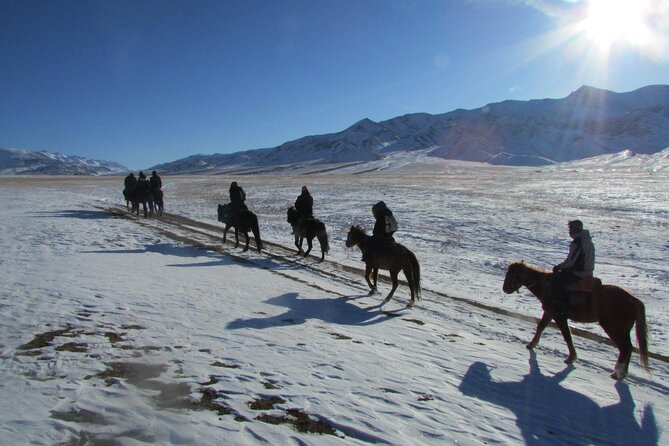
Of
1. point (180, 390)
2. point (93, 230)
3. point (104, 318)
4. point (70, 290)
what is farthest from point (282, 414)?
point (93, 230)

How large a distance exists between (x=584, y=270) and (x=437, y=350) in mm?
2587

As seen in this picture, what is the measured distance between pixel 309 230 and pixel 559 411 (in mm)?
9590

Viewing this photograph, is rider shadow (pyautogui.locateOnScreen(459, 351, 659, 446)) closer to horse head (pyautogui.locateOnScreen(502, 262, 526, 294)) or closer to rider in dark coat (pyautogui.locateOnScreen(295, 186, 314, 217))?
horse head (pyautogui.locateOnScreen(502, 262, 526, 294))

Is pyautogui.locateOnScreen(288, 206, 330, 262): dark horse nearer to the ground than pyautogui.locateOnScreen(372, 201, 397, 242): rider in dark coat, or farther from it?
nearer to the ground

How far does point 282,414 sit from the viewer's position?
4387 mm

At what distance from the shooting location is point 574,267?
6.85 m

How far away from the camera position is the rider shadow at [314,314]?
724 cm

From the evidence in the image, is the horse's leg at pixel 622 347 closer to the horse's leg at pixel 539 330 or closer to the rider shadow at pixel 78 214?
the horse's leg at pixel 539 330

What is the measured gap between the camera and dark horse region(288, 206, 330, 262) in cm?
1346

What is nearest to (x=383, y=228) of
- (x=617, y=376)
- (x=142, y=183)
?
(x=617, y=376)

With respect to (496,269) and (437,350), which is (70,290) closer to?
(437,350)

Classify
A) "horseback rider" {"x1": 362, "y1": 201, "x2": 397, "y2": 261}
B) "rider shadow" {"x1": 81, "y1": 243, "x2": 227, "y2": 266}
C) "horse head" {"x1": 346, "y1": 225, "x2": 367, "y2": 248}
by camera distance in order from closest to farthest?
"horseback rider" {"x1": 362, "y1": 201, "x2": 397, "y2": 261}, "horse head" {"x1": 346, "y1": 225, "x2": 367, "y2": 248}, "rider shadow" {"x1": 81, "y1": 243, "x2": 227, "y2": 266}

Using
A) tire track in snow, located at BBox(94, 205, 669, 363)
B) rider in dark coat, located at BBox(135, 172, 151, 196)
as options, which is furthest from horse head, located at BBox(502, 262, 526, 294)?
rider in dark coat, located at BBox(135, 172, 151, 196)

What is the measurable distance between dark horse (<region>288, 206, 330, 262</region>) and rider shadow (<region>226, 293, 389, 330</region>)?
4105 mm
